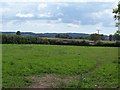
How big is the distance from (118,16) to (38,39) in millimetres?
39249

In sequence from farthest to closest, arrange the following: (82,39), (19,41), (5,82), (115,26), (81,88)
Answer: (82,39) → (19,41) → (115,26) → (5,82) → (81,88)

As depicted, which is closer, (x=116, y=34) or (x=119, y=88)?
(x=119, y=88)

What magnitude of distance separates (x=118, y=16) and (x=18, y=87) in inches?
898

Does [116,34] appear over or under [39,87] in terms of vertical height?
over

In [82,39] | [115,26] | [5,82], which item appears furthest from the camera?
[82,39]

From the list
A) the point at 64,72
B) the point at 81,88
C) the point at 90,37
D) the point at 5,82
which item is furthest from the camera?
the point at 90,37

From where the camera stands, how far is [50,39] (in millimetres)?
70000

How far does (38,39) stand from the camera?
232ft

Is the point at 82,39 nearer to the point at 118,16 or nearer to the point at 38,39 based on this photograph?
the point at 38,39

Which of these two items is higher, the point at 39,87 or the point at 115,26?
the point at 115,26

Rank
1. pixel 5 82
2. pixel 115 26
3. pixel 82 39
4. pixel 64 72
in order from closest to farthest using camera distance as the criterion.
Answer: pixel 5 82 → pixel 64 72 → pixel 115 26 → pixel 82 39

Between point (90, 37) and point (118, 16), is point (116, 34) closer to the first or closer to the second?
point (118, 16)

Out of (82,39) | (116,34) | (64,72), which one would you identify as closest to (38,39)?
(82,39)

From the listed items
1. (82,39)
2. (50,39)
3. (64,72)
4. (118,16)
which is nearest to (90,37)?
(82,39)
